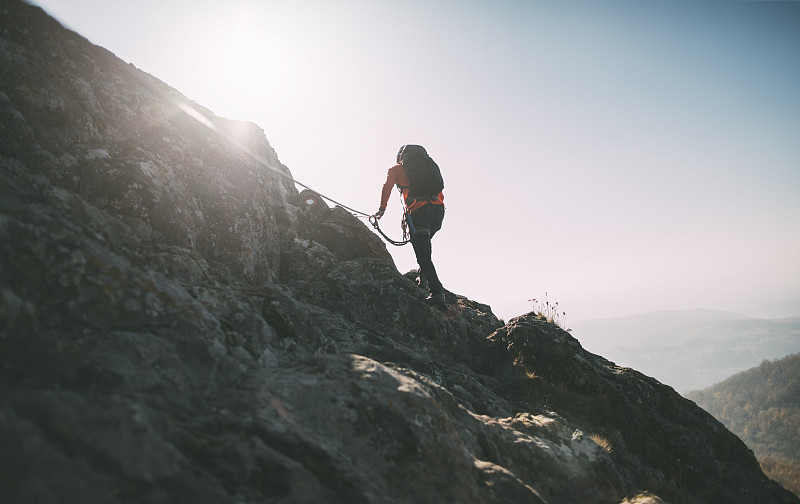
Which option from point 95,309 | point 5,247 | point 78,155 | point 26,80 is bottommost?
point 95,309

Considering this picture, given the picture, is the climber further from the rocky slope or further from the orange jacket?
the rocky slope

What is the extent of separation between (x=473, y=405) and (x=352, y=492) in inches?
186

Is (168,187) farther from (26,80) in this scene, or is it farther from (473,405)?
(473,405)

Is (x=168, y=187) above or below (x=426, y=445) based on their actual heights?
above

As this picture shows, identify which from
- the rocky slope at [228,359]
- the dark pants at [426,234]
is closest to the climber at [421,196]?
the dark pants at [426,234]

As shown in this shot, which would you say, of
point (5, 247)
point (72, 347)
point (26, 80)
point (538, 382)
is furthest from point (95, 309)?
point (538, 382)

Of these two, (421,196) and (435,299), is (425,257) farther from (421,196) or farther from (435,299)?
(421,196)

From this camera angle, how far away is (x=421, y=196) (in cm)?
1112

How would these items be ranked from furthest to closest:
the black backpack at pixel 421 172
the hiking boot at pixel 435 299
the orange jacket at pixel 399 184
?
the hiking boot at pixel 435 299 → the orange jacket at pixel 399 184 → the black backpack at pixel 421 172

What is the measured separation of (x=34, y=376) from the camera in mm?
3168

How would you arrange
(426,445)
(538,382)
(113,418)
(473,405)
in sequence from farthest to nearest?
1. (538,382)
2. (473,405)
3. (426,445)
4. (113,418)

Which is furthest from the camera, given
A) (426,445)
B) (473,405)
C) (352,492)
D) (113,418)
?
(473,405)

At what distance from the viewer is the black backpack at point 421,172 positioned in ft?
36.0

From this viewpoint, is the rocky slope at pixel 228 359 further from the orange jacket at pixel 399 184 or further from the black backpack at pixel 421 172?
the black backpack at pixel 421 172
